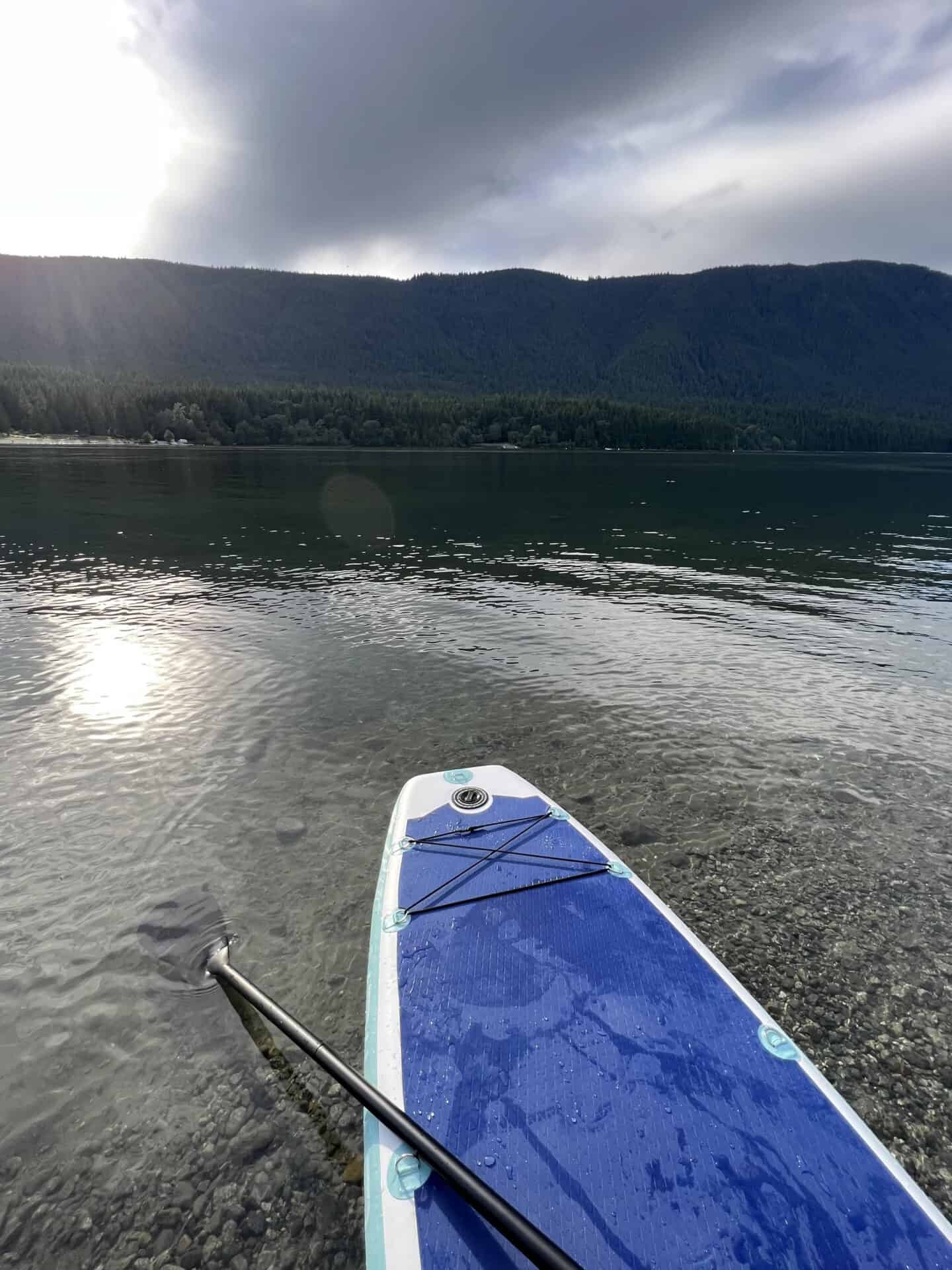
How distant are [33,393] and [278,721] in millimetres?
223035

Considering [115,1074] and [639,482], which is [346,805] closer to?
[115,1074]

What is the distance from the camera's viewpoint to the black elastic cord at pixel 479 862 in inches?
381

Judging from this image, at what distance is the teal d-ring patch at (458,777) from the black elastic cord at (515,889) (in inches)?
132

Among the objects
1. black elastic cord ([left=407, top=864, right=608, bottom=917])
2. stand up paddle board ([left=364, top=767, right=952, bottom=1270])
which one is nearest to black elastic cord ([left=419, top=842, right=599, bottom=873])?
black elastic cord ([left=407, top=864, right=608, bottom=917])

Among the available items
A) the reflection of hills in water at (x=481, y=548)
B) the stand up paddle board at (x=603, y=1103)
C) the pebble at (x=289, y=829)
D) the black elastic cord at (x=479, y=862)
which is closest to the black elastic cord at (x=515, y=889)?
the stand up paddle board at (x=603, y=1103)

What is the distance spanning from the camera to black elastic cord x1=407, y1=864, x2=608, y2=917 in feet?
31.4

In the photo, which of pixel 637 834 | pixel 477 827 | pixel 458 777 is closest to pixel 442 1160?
pixel 477 827

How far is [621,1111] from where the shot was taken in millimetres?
6441

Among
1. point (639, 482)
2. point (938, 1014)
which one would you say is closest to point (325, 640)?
point (938, 1014)

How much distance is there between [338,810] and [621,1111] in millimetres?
9489

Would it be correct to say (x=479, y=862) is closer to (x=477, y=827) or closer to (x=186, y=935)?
(x=477, y=827)

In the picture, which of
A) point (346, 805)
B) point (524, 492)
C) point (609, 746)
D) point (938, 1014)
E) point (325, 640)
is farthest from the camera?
point (524, 492)

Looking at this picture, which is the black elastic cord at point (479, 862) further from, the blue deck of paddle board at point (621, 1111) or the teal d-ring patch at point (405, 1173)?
the teal d-ring patch at point (405, 1173)

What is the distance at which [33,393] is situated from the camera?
18500 centimetres
